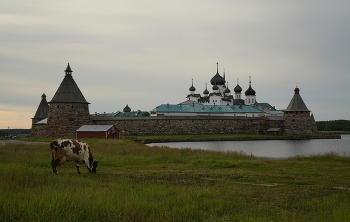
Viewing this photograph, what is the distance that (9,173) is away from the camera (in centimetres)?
839

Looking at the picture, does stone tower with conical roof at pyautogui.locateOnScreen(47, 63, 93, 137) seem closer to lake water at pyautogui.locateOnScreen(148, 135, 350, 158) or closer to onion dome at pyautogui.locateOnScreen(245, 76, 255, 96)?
lake water at pyautogui.locateOnScreen(148, 135, 350, 158)

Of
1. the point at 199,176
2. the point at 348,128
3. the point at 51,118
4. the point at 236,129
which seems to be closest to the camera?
the point at 199,176

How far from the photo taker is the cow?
10516mm

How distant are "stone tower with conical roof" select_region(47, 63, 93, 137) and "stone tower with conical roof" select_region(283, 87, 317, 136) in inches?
1294

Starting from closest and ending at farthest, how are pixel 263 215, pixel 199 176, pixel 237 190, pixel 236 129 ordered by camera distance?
pixel 263 215 < pixel 237 190 < pixel 199 176 < pixel 236 129

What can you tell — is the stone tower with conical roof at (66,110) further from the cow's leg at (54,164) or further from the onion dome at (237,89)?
the onion dome at (237,89)

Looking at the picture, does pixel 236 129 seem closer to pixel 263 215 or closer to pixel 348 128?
pixel 348 128

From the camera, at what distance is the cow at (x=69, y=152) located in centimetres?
1052

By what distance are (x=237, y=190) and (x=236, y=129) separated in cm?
5270

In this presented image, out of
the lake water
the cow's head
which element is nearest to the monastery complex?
the lake water

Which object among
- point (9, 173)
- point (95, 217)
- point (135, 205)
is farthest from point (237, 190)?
point (9, 173)

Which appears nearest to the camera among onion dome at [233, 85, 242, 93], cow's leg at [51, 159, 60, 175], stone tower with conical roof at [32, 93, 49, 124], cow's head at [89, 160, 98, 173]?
cow's leg at [51, 159, 60, 175]

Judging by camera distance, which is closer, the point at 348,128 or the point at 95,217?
the point at 95,217

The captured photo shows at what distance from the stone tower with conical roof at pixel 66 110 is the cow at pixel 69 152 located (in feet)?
107
